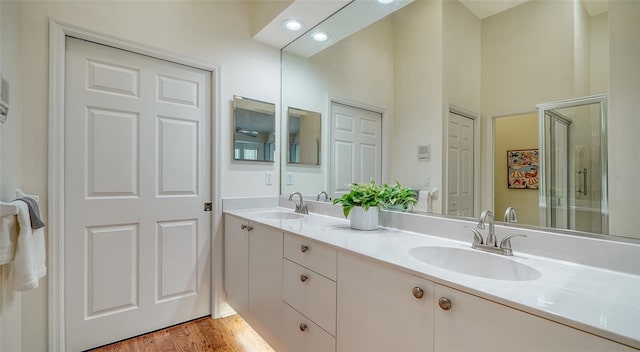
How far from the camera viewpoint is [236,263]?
2045 mm

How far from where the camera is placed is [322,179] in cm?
231

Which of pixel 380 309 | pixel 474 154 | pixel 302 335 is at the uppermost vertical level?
pixel 474 154

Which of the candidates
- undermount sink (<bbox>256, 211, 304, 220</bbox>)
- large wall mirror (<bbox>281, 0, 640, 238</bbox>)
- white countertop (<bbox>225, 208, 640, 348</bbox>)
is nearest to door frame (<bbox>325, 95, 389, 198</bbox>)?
large wall mirror (<bbox>281, 0, 640, 238</bbox>)

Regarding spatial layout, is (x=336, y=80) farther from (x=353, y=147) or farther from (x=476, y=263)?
(x=476, y=263)

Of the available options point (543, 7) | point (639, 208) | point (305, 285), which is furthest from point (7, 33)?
point (639, 208)

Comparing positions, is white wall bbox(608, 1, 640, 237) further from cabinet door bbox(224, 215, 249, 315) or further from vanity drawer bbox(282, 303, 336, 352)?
cabinet door bbox(224, 215, 249, 315)

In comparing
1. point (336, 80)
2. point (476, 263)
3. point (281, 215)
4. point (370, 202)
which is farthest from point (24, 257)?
point (336, 80)

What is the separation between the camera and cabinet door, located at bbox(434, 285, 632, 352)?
0.62m

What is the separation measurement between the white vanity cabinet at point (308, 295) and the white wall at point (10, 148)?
1295mm

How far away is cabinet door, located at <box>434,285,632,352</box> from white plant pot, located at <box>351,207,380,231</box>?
0.73 m

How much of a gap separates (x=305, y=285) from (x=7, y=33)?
185 cm

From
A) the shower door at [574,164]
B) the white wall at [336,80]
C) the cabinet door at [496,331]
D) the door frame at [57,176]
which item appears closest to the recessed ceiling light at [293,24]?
the white wall at [336,80]

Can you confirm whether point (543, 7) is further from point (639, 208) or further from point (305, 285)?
point (305, 285)

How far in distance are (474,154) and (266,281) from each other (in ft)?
4.33
